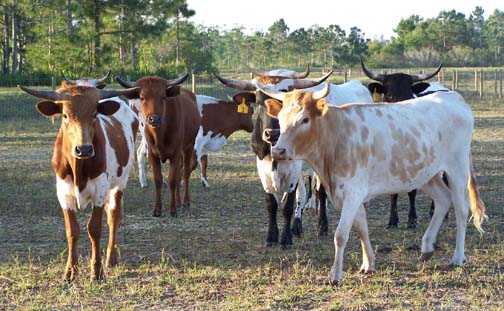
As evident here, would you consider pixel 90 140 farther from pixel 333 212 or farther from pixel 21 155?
pixel 21 155

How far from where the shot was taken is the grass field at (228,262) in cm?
594

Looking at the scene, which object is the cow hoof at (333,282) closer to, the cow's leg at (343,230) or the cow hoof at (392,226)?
the cow's leg at (343,230)

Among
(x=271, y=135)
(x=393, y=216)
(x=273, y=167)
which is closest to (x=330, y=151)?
(x=271, y=135)

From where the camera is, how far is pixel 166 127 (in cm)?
1027

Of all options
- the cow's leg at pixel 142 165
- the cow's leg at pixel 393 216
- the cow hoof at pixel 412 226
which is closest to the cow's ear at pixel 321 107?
the cow's leg at pixel 393 216

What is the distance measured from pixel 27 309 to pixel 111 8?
104 ft

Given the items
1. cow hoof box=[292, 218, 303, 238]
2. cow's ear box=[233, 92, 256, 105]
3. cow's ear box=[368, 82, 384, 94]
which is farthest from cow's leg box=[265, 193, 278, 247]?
cow's ear box=[368, 82, 384, 94]

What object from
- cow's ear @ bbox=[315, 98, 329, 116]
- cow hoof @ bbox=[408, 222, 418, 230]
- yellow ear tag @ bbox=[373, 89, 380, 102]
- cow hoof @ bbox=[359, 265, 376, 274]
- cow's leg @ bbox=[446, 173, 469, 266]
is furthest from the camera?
yellow ear tag @ bbox=[373, 89, 380, 102]

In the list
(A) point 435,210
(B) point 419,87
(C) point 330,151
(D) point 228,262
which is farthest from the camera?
(B) point 419,87

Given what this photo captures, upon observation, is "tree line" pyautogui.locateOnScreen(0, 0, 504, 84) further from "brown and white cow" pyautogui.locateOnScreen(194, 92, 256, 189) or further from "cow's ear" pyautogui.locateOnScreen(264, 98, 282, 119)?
"cow's ear" pyautogui.locateOnScreen(264, 98, 282, 119)

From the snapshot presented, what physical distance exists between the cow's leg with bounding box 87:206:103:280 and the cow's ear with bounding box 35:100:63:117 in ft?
3.00

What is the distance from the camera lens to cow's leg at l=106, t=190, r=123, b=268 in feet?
23.6

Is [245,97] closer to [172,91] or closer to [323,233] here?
[323,233]

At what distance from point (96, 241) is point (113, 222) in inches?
28.3
